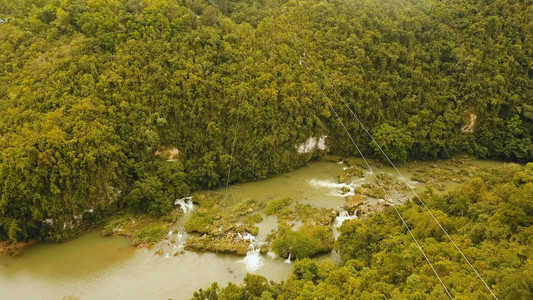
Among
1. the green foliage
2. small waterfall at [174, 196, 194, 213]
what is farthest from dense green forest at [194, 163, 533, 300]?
small waterfall at [174, 196, 194, 213]

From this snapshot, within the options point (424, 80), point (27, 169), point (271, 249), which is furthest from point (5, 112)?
point (424, 80)

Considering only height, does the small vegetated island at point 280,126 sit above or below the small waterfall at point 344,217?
above

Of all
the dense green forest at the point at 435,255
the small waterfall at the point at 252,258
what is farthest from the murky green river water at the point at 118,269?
the dense green forest at the point at 435,255

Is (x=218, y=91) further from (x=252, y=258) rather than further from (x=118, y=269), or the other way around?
(x=118, y=269)

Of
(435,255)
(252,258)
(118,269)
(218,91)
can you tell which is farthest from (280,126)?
(435,255)

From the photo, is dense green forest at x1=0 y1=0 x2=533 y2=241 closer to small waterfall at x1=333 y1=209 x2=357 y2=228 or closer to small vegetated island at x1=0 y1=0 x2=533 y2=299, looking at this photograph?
small vegetated island at x1=0 y1=0 x2=533 y2=299

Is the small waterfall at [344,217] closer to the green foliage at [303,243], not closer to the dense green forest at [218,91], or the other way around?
the green foliage at [303,243]

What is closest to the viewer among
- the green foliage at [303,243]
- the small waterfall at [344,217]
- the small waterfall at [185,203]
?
the green foliage at [303,243]
